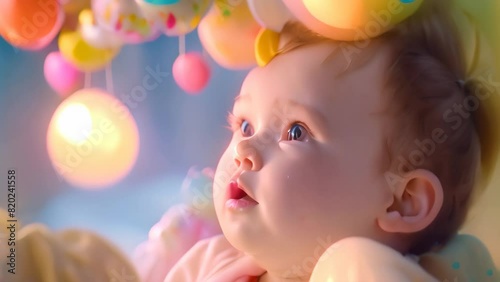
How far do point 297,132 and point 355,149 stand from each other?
0.07 metres

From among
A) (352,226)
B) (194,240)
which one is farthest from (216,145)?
(352,226)

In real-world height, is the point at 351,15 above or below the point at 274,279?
above

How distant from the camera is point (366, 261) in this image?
2.07 ft

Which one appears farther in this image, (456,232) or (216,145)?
(216,145)

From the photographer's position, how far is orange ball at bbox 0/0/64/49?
865 millimetres

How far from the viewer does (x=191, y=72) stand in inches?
→ 35.5

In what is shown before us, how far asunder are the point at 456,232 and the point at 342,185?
18cm

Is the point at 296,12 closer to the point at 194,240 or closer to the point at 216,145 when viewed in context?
the point at 216,145

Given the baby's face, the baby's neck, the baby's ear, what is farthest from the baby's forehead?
the baby's neck

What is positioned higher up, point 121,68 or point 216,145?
point 121,68

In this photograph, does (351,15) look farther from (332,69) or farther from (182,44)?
(182,44)

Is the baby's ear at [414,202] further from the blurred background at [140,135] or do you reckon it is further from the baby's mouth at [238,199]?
the blurred background at [140,135]

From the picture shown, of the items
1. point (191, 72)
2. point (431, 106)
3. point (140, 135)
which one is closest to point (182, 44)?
point (191, 72)

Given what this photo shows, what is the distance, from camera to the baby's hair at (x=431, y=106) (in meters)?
0.75
